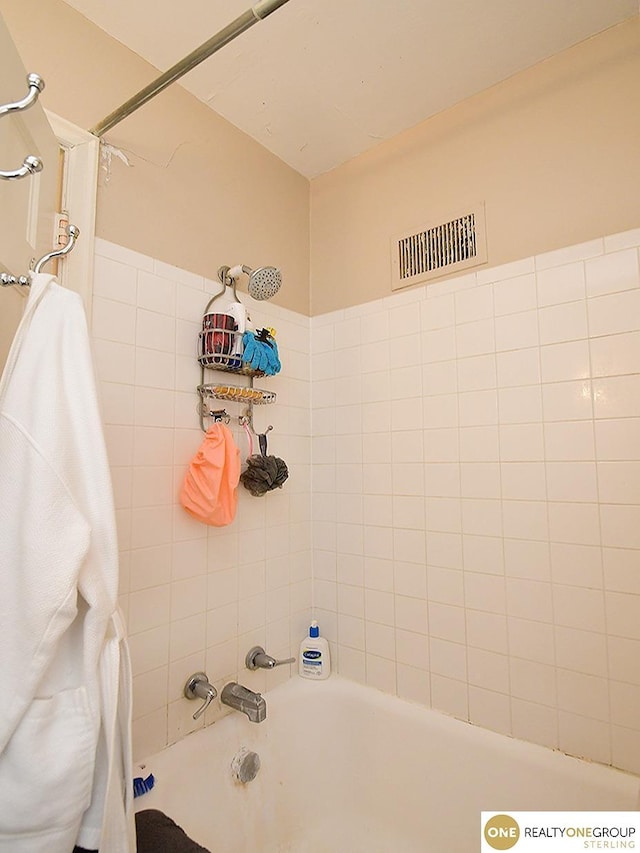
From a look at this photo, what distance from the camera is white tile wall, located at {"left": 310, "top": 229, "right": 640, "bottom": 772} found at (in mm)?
1206

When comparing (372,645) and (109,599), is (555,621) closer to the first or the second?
(372,645)

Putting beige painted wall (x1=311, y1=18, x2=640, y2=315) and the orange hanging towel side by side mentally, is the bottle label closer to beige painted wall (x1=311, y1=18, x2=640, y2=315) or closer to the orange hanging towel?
the orange hanging towel

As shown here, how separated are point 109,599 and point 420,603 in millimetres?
1079

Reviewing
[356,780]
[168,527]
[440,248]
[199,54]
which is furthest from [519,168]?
[356,780]

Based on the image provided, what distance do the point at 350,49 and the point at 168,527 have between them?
156 centimetres

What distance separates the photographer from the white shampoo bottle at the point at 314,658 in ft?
5.46

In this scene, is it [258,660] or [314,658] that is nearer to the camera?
[258,660]

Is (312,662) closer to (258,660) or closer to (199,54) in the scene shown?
(258,660)

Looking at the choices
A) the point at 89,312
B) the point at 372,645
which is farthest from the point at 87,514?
the point at 372,645

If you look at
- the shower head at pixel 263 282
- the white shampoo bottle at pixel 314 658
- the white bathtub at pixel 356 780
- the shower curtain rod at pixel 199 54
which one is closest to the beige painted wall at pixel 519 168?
the shower head at pixel 263 282

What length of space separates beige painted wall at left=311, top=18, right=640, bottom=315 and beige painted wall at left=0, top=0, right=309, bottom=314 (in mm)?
324

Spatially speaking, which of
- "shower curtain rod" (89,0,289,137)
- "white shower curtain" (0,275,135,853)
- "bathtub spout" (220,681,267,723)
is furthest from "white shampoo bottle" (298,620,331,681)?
"shower curtain rod" (89,0,289,137)

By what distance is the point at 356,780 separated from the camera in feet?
4.87

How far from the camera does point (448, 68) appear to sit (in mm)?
1416
